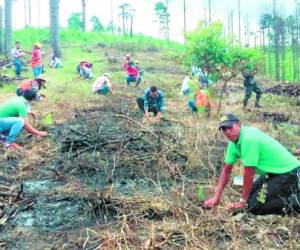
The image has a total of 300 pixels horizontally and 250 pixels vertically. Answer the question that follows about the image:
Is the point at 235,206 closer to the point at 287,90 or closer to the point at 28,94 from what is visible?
the point at 28,94

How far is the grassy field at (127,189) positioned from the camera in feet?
14.5

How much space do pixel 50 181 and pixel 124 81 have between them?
38.6ft

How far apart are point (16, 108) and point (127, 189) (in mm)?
2443

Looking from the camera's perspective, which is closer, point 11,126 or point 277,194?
point 277,194

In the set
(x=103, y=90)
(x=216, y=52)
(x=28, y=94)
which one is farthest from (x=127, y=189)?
(x=103, y=90)

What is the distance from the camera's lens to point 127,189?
6242 mm

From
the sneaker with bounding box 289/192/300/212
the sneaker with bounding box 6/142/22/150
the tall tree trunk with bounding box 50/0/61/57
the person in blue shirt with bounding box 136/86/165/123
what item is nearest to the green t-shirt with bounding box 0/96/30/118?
the sneaker with bounding box 6/142/22/150

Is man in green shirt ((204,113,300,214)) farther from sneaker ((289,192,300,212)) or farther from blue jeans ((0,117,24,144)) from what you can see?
blue jeans ((0,117,24,144))

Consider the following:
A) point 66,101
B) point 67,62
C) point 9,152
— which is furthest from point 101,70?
point 9,152

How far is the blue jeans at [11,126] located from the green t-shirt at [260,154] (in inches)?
153

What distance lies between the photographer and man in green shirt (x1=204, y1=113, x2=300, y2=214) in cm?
460

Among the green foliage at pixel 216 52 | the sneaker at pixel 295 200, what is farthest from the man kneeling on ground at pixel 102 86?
the sneaker at pixel 295 200

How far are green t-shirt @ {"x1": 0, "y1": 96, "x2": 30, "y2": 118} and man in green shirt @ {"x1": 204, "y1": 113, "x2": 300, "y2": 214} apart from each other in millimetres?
3752

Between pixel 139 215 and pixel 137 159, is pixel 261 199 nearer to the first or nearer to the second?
pixel 139 215
